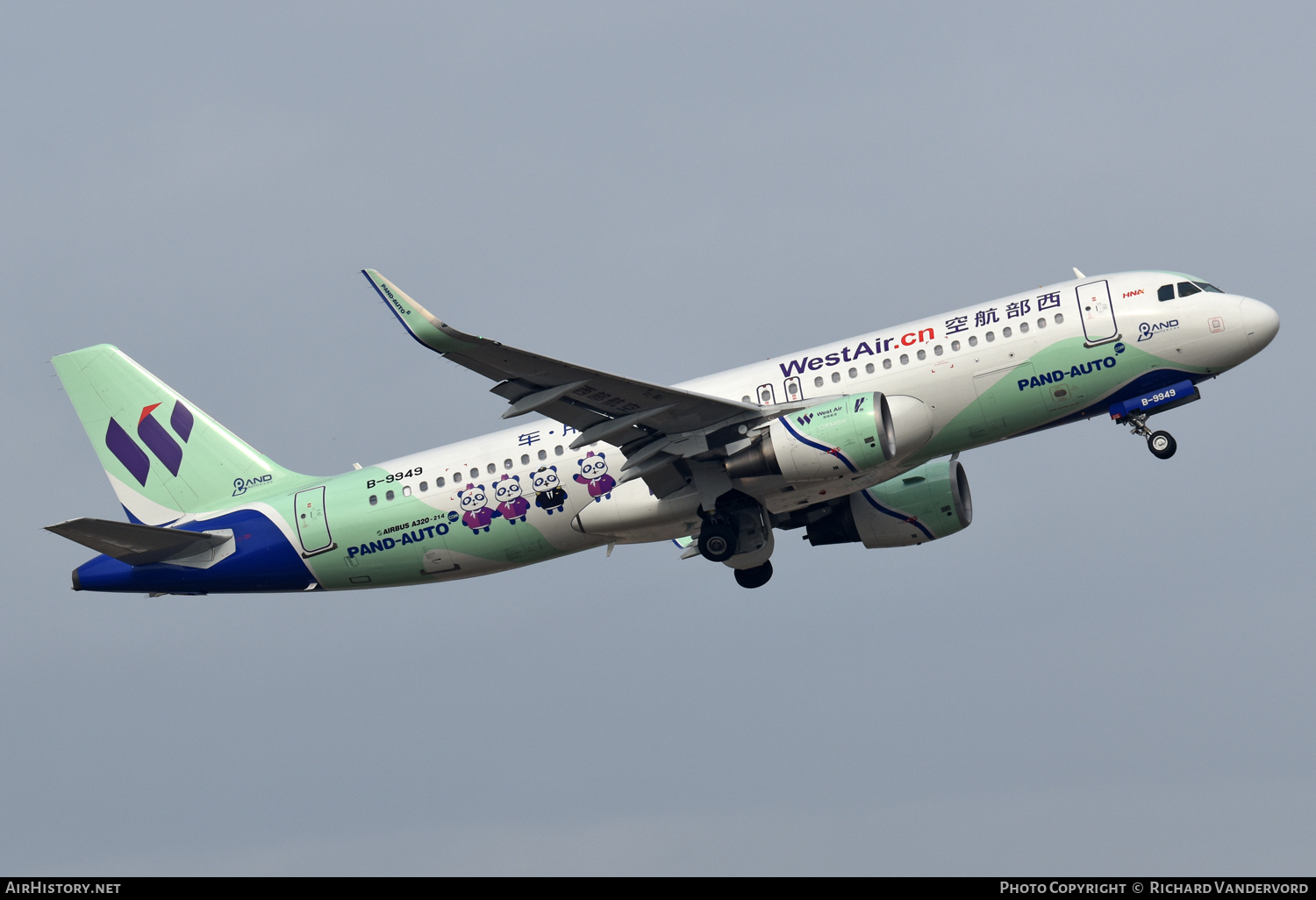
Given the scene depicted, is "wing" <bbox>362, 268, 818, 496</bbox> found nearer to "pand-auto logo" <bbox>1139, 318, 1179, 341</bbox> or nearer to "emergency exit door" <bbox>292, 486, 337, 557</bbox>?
"emergency exit door" <bbox>292, 486, 337, 557</bbox>

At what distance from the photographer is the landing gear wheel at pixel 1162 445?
38.8 m

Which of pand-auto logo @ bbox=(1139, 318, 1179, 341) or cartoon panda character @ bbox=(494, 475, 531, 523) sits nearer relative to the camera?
pand-auto logo @ bbox=(1139, 318, 1179, 341)

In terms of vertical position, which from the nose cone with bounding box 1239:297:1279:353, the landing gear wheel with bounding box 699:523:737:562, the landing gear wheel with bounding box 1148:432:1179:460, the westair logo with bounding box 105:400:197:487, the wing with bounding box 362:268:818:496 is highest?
the westair logo with bounding box 105:400:197:487

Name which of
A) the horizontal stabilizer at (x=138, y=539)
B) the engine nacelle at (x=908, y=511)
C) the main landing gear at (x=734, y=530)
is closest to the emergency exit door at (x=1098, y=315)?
the engine nacelle at (x=908, y=511)

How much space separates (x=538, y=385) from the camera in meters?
35.8

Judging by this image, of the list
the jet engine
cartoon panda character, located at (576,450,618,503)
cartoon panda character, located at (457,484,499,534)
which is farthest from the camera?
cartoon panda character, located at (457,484,499,534)

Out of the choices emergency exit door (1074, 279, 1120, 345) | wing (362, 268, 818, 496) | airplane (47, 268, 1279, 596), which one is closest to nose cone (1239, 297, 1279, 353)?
airplane (47, 268, 1279, 596)

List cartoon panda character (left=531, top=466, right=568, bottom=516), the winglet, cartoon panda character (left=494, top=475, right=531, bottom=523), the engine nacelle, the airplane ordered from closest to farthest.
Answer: the winglet
the airplane
cartoon panda character (left=531, top=466, right=568, bottom=516)
cartoon panda character (left=494, top=475, right=531, bottom=523)
the engine nacelle

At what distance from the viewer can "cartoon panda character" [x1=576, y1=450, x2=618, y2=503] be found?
40500 millimetres

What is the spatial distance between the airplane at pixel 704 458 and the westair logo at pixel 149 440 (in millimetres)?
150

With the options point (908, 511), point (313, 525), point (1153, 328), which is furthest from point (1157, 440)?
point (313, 525)

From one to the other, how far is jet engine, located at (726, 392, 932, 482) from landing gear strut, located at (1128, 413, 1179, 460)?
5.46 metres

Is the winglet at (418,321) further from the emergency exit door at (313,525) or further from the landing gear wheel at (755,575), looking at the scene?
the landing gear wheel at (755,575)
